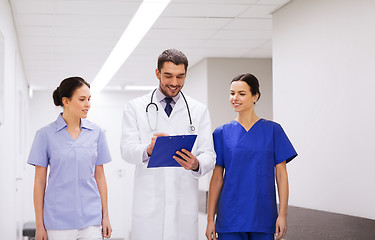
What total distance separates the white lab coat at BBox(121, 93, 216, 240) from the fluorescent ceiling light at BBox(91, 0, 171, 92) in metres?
2.11

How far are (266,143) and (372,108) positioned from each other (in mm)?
972

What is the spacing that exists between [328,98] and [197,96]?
3407 mm

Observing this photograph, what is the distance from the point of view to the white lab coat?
205cm

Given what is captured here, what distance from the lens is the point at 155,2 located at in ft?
13.5

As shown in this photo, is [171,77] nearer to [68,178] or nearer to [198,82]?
[68,178]

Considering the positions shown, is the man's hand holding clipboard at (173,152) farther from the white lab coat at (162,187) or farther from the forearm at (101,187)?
the forearm at (101,187)

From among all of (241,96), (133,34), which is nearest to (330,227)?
(241,96)

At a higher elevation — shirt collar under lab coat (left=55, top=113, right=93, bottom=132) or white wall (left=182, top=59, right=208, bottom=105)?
white wall (left=182, top=59, right=208, bottom=105)

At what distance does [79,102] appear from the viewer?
7.63ft

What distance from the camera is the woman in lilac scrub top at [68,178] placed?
2.26 m

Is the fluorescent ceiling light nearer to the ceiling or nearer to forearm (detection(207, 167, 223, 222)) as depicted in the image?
the ceiling

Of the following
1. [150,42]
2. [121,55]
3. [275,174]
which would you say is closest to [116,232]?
[121,55]

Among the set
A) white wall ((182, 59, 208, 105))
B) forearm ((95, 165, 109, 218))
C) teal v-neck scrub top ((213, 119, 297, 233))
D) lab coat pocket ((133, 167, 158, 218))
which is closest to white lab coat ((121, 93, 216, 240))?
lab coat pocket ((133, 167, 158, 218))

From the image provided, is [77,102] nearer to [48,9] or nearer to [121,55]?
[48,9]
